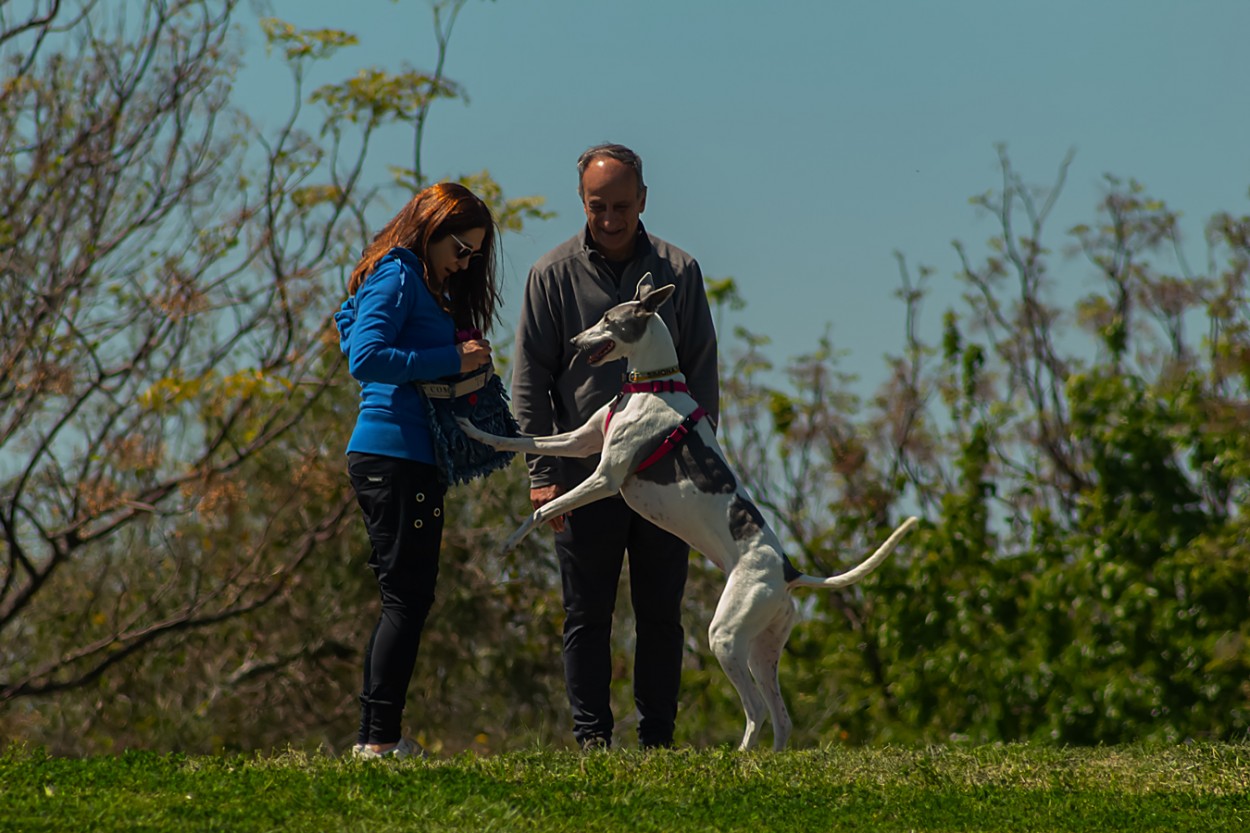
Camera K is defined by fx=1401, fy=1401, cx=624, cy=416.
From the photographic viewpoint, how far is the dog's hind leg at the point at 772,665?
5.86 meters

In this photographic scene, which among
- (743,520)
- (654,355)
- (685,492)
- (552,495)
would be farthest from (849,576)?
(552,495)

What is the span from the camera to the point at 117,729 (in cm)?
1134

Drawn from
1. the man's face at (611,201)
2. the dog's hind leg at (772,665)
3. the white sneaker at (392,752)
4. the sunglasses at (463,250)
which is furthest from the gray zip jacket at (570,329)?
the white sneaker at (392,752)

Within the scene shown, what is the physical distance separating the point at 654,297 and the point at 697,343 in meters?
0.67

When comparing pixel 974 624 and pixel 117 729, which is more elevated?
pixel 974 624

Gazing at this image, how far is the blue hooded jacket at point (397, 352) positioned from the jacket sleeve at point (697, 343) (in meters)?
1.25

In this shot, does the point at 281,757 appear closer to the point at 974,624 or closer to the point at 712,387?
the point at 712,387

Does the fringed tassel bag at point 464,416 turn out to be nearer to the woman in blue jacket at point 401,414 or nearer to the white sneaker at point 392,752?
the woman in blue jacket at point 401,414

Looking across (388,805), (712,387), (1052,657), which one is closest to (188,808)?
(388,805)

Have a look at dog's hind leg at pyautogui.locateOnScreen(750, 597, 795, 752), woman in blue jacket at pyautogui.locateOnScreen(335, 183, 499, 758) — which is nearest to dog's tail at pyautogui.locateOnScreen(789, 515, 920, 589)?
dog's hind leg at pyautogui.locateOnScreen(750, 597, 795, 752)

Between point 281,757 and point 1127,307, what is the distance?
31.2ft

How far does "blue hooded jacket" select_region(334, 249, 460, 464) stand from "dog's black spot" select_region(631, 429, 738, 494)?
36.2 inches

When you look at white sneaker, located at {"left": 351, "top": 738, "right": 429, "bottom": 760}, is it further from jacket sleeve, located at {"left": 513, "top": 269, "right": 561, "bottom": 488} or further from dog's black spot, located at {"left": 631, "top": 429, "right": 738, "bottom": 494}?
dog's black spot, located at {"left": 631, "top": 429, "right": 738, "bottom": 494}

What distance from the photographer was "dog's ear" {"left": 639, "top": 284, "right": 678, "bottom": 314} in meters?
5.79
